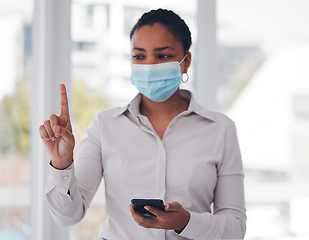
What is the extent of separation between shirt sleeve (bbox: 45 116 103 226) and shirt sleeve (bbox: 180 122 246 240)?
1.49ft

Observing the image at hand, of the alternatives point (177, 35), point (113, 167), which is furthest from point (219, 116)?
point (113, 167)

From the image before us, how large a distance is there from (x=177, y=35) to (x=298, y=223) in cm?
158

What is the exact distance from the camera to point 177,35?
155 cm

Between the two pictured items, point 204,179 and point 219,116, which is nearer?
point 204,179

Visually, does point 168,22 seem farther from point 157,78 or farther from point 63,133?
point 63,133

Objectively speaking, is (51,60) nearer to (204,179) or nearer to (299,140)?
(204,179)

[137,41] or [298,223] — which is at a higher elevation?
[137,41]

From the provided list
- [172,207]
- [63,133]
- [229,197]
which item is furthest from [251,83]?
[63,133]

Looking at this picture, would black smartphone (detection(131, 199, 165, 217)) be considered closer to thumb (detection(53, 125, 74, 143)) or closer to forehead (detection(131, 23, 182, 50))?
thumb (detection(53, 125, 74, 143))

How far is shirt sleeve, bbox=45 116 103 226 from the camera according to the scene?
1.30m

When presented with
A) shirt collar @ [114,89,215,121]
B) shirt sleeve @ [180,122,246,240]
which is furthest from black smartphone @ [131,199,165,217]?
shirt collar @ [114,89,215,121]

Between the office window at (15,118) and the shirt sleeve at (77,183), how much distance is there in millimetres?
564

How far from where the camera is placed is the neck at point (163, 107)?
162cm

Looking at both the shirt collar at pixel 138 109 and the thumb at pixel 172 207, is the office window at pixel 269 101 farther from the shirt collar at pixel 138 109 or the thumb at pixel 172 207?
the thumb at pixel 172 207
